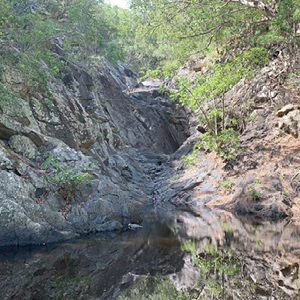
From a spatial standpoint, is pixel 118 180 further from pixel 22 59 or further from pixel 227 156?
pixel 22 59

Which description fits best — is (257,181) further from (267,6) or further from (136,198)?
(267,6)

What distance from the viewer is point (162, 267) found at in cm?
525

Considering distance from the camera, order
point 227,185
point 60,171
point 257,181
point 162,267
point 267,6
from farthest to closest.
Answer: point 227,185, point 257,181, point 267,6, point 60,171, point 162,267

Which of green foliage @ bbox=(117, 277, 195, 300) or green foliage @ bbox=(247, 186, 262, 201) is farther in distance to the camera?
green foliage @ bbox=(247, 186, 262, 201)

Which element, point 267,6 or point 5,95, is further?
point 267,6

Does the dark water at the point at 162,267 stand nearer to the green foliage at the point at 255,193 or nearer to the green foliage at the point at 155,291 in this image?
the green foliage at the point at 155,291

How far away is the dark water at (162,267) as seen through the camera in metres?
4.00

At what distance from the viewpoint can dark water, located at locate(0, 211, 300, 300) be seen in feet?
13.1

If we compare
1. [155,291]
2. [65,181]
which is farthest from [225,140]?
[155,291]

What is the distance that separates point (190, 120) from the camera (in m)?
28.5

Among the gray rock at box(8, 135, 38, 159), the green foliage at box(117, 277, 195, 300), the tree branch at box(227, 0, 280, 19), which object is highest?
the tree branch at box(227, 0, 280, 19)

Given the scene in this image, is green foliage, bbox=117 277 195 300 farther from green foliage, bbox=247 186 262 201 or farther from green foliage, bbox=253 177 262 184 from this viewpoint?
green foliage, bbox=253 177 262 184

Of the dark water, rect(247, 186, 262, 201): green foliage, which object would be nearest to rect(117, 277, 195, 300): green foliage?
the dark water

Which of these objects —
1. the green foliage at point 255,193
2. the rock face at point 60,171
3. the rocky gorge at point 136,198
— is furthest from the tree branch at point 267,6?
the rock face at point 60,171
